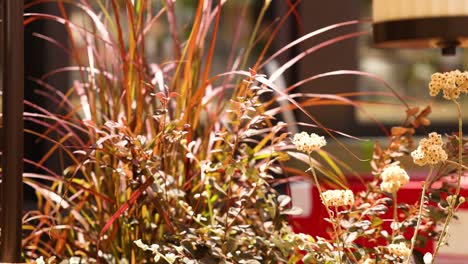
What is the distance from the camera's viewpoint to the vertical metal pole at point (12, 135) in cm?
80

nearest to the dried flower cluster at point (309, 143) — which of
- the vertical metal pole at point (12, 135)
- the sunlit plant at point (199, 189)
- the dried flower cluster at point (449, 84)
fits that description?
the sunlit plant at point (199, 189)

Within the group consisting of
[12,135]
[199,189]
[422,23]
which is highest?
[422,23]

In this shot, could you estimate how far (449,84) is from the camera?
2.49 ft

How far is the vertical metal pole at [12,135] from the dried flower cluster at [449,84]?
1.33 ft

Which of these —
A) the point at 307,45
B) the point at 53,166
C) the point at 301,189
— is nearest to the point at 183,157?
the point at 301,189

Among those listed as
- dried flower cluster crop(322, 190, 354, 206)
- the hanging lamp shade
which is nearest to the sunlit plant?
dried flower cluster crop(322, 190, 354, 206)

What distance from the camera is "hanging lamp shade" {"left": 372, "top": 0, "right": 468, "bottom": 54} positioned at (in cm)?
117

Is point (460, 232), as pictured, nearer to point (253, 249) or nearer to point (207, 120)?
point (207, 120)

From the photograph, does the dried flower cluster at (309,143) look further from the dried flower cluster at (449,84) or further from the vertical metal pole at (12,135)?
the vertical metal pole at (12,135)

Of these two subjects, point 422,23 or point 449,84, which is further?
point 422,23

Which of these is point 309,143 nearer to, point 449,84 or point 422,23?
point 449,84

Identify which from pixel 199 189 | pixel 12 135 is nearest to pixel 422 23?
pixel 199 189

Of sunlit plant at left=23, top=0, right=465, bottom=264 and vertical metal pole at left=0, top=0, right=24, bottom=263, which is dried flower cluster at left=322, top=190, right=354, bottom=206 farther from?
vertical metal pole at left=0, top=0, right=24, bottom=263

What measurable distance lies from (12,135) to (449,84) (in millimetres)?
430
